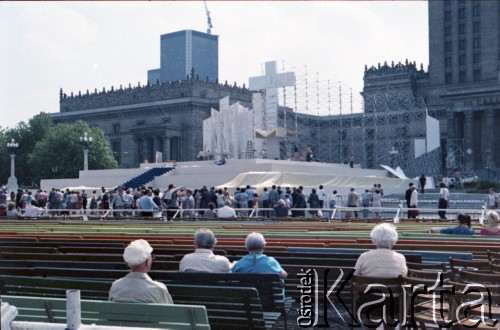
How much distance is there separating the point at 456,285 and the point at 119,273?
11.1 feet

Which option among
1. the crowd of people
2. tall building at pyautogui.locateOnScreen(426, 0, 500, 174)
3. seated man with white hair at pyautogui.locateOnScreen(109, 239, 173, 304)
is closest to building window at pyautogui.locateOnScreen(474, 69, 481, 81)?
tall building at pyautogui.locateOnScreen(426, 0, 500, 174)

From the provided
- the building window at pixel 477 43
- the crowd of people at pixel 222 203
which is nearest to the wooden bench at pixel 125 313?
the crowd of people at pixel 222 203

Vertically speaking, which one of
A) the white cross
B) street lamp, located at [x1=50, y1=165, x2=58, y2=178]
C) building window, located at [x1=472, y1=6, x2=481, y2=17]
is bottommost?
street lamp, located at [x1=50, y1=165, x2=58, y2=178]

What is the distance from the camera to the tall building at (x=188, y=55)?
14788 centimetres

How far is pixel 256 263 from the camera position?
657 centimetres

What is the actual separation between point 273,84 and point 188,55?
320 ft

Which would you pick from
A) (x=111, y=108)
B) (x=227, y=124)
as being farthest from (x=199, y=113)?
(x=227, y=124)

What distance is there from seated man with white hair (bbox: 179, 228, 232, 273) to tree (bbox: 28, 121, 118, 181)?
71900 mm

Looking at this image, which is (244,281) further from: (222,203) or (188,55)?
(188,55)

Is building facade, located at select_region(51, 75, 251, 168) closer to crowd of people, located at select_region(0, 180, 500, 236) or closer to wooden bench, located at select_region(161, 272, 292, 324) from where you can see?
crowd of people, located at select_region(0, 180, 500, 236)

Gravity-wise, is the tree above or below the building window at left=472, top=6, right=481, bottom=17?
below

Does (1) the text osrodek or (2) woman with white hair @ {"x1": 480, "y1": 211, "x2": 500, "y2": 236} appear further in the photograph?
(2) woman with white hair @ {"x1": 480, "y1": 211, "x2": 500, "y2": 236}

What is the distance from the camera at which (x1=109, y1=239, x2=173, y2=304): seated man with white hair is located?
5297mm

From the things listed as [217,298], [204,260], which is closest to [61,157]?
[204,260]
